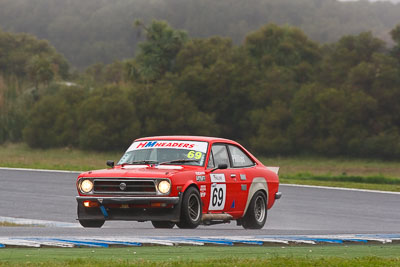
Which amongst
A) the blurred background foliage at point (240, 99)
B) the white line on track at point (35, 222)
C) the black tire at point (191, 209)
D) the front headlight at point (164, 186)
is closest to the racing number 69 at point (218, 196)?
the black tire at point (191, 209)

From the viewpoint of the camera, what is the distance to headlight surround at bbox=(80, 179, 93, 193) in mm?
12820

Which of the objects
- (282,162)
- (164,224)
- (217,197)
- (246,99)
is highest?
(246,99)

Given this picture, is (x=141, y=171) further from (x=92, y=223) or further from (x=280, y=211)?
(x=280, y=211)

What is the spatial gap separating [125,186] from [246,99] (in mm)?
50674

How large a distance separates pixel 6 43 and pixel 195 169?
296 feet

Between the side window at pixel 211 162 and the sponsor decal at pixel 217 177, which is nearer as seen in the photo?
the sponsor decal at pixel 217 177

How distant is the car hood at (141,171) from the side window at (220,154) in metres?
0.77

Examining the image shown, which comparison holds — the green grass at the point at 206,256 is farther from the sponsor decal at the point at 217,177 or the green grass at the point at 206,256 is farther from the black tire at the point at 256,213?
the black tire at the point at 256,213

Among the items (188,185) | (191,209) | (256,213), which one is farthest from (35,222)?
(188,185)

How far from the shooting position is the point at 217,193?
13414mm

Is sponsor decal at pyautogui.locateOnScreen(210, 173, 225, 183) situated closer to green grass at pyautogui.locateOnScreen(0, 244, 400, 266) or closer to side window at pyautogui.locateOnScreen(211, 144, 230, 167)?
side window at pyautogui.locateOnScreen(211, 144, 230, 167)

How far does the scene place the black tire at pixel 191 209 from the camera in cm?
1252

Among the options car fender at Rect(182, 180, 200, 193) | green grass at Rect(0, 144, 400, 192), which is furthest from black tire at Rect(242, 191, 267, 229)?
green grass at Rect(0, 144, 400, 192)

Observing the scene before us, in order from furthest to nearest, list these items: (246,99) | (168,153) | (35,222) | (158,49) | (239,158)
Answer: (158,49)
(246,99)
(35,222)
(239,158)
(168,153)
